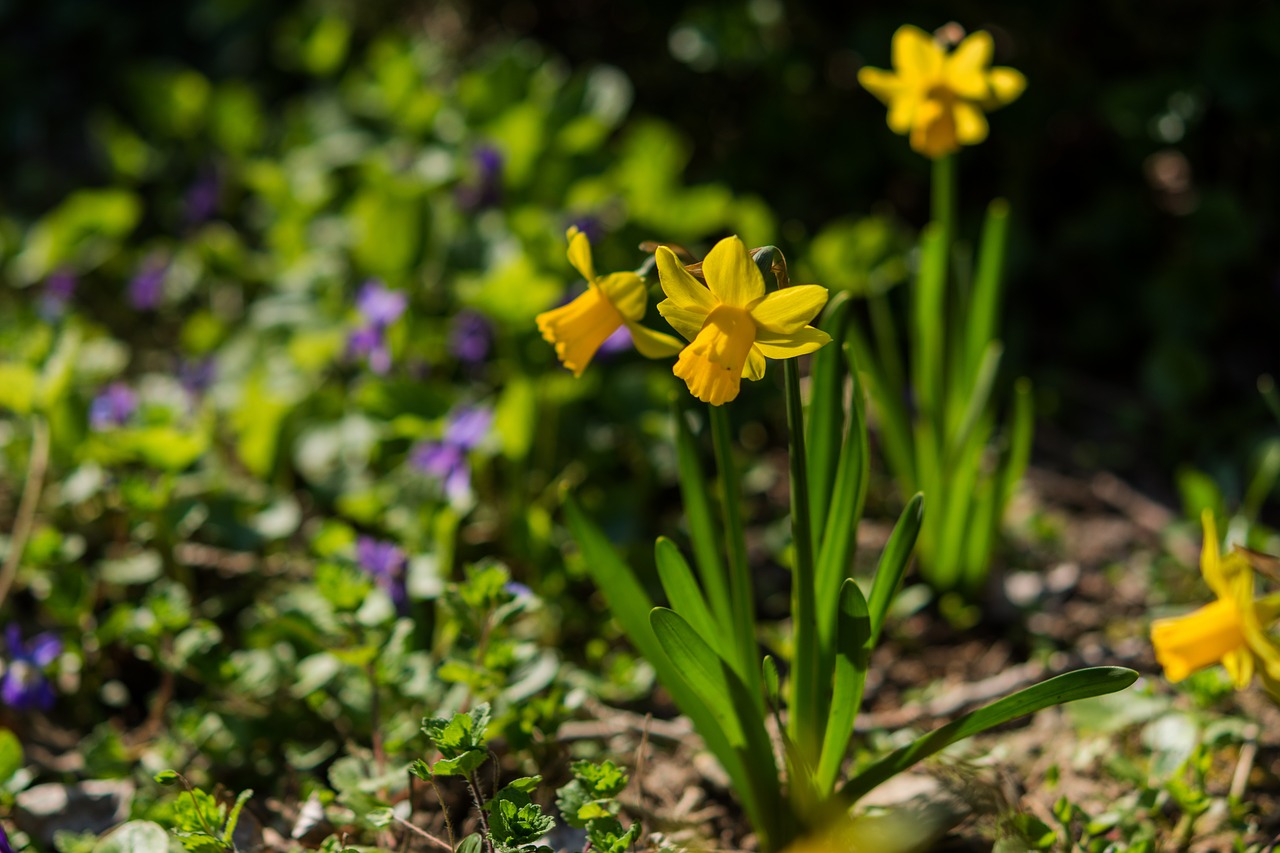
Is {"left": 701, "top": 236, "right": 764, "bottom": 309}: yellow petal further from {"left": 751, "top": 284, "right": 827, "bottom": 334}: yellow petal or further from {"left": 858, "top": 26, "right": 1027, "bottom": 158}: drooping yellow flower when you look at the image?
{"left": 858, "top": 26, "right": 1027, "bottom": 158}: drooping yellow flower

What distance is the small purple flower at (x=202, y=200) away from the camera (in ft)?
9.34

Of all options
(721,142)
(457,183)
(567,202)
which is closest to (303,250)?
(457,183)

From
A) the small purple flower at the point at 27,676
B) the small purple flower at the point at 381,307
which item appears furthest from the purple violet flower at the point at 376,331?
the small purple flower at the point at 27,676

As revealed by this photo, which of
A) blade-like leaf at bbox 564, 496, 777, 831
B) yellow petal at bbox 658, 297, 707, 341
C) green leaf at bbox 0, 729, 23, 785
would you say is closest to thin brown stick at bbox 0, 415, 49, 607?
green leaf at bbox 0, 729, 23, 785

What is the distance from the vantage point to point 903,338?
8.54ft

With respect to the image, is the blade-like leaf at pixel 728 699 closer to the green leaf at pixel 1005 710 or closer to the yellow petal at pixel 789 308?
the green leaf at pixel 1005 710

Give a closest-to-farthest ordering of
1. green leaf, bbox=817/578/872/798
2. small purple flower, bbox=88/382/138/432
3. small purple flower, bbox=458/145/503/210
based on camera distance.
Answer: green leaf, bbox=817/578/872/798 → small purple flower, bbox=88/382/138/432 → small purple flower, bbox=458/145/503/210

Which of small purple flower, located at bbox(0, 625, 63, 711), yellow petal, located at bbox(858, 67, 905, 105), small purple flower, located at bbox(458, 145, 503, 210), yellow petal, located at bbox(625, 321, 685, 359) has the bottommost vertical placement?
small purple flower, located at bbox(0, 625, 63, 711)

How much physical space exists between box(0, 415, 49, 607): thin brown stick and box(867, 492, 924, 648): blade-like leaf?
55.6 inches

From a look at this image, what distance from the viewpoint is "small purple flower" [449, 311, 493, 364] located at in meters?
2.12

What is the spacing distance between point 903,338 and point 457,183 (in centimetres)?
112

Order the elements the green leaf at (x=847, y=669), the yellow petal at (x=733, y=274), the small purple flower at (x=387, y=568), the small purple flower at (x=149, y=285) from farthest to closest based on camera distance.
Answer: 1. the small purple flower at (x=149, y=285)
2. the small purple flower at (x=387, y=568)
3. the green leaf at (x=847, y=669)
4. the yellow petal at (x=733, y=274)

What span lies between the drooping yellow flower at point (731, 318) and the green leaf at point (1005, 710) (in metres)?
0.44

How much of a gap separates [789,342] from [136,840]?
100 centimetres
